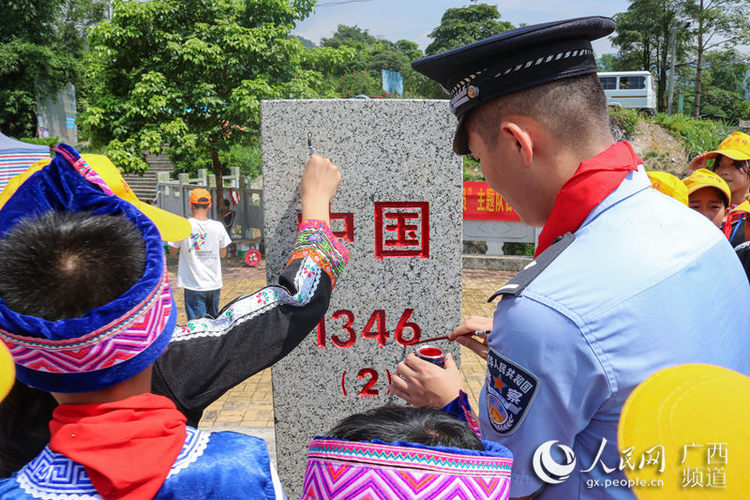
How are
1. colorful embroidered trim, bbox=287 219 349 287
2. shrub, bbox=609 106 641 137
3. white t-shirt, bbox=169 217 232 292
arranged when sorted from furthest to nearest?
shrub, bbox=609 106 641 137 → white t-shirt, bbox=169 217 232 292 → colorful embroidered trim, bbox=287 219 349 287

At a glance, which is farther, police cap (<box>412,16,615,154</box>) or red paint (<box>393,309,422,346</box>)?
red paint (<box>393,309,422,346</box>)

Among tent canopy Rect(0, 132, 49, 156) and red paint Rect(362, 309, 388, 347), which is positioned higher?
tent canopy Rect(0, 132, 49, 156)

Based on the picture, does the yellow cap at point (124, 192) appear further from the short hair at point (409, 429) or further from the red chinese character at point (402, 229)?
the red chinese character at point (402, 229)

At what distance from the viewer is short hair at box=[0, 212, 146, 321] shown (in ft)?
2.38

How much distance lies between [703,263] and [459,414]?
1.83 ft

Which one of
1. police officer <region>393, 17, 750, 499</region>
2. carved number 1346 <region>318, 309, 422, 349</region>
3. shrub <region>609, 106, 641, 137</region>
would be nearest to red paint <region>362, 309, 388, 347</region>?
carved number 1346 <region>318, 309, 422, 349</region>

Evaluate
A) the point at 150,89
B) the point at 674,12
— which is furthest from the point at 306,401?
the point at 674,12

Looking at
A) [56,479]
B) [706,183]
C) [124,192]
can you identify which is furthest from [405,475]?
[706,183]

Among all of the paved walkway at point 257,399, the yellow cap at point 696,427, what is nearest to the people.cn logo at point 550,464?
the yellow cap at point 696,427

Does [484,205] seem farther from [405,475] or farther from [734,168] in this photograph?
[405,475]

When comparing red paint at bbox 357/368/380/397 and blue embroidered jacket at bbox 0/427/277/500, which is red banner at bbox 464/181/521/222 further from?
blue embroidered jacket at bbox 0/427/277/500

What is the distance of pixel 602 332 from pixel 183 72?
32.6ft

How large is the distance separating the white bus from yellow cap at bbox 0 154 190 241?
23135mm

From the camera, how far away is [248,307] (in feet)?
4.06
